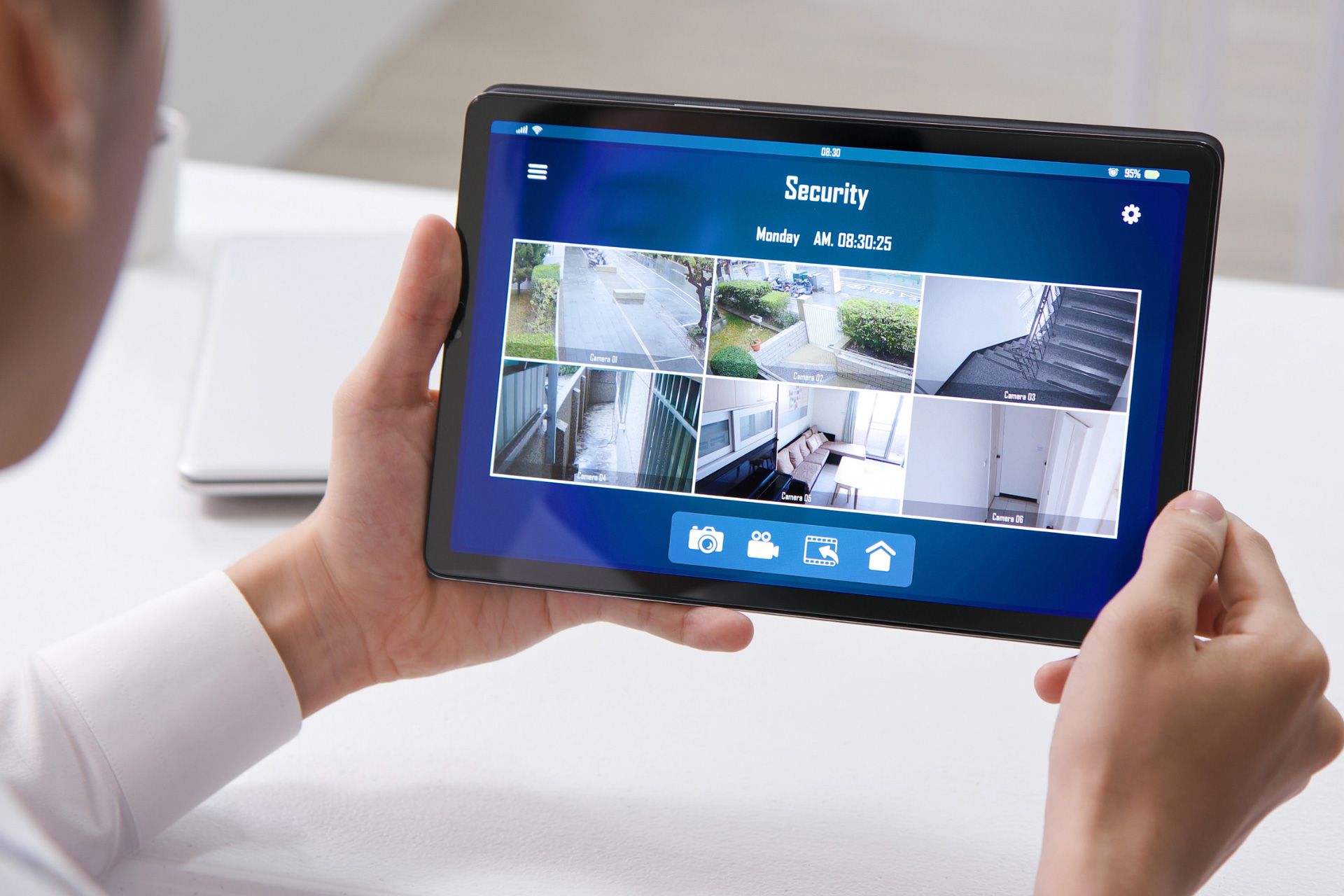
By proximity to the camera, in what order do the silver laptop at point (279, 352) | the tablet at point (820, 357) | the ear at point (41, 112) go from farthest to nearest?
the silver laptop at point (279, 352) → the tablet at point (820, 357) → the ear at point (41, 112)

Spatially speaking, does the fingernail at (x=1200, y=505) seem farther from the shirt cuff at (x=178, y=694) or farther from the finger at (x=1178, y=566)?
the shirt cuff at (x=178, y=694)

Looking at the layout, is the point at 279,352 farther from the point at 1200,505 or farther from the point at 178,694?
the point at 1200,505

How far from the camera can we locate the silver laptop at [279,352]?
2.57 feet

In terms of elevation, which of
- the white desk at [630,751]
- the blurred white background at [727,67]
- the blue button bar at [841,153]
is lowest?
the white desk at [630,751]

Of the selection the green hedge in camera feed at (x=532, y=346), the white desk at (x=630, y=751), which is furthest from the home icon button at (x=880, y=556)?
the green hedge in camera feed at (x=532, y=346)

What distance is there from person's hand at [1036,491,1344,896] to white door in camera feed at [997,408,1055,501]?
82mm

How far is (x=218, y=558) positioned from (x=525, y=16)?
2763 millimetres

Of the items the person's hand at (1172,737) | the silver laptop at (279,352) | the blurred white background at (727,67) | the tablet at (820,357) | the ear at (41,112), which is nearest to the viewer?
the ear at (41,112)

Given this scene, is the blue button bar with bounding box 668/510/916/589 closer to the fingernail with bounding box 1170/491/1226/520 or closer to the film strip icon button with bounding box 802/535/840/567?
the film strip icon button with bounding box 802/535/840/567

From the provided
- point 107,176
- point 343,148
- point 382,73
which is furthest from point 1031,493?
point 382,73

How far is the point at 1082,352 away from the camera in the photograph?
Answer: 1.97 feet

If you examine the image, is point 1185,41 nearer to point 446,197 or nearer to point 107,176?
point 446,197

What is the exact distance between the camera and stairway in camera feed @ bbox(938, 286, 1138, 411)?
60cm

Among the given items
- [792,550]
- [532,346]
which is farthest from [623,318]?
[792,550]
